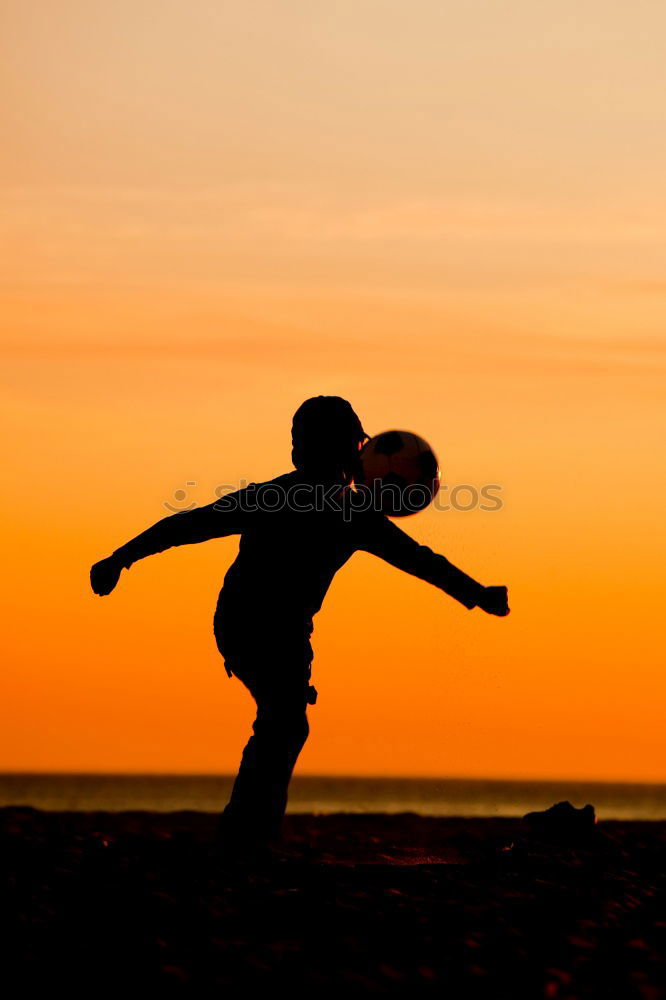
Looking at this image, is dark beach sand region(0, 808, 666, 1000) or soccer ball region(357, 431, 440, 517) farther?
Answer: soccer ball region(357, 431, 440, 517)

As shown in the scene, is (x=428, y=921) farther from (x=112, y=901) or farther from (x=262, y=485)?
(x=262, y=485)

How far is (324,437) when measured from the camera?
1055 centimetres

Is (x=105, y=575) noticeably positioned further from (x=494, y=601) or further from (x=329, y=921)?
(x=329, y=921)

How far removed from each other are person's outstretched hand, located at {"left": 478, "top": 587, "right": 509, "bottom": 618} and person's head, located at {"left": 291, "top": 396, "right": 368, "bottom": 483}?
1.22m

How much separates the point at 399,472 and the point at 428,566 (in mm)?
1200

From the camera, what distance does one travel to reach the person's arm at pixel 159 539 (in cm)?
1010

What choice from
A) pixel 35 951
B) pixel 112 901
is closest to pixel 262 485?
pixel 112 901

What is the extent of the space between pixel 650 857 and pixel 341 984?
554 cm

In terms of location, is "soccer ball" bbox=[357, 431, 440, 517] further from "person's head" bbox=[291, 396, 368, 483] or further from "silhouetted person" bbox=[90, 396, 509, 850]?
"silhouetted person" bbox=[90, 396, 509, 850]

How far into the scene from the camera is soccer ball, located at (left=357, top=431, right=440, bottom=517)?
11.2 meters

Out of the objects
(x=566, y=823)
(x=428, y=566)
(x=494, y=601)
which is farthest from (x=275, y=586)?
(x=566, y=823)

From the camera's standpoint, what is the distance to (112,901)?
8367 millimetres

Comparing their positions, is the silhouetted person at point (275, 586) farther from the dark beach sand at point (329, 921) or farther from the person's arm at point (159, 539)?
the dark beach sand at point (329, 921)

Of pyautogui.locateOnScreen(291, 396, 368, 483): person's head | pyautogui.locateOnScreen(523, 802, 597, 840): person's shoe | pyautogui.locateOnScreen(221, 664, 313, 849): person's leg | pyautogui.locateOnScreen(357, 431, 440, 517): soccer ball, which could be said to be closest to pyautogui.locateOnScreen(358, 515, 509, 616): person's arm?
pyautogui.locateOnScreen(291, 396, 368, 483): person's head
